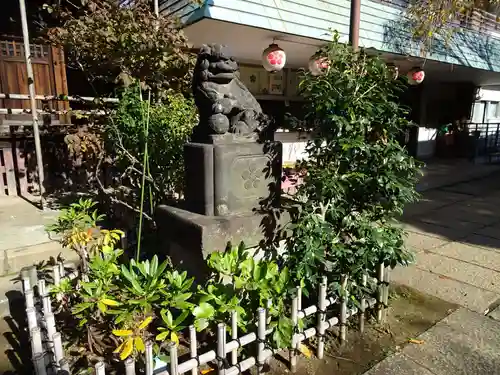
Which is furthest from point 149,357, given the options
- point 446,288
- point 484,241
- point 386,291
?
point 484,241

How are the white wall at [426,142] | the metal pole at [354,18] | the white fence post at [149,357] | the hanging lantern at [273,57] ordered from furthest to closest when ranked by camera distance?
the white wall at [426,142] → the hanging lantern at [273,57] → the metal pole at [354,18] → the white fence post at [149,357]

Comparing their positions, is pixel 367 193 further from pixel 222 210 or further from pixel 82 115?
pixel 82 115

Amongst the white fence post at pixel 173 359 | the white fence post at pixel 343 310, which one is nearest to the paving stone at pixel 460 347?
the white fence post at pixel 343 310

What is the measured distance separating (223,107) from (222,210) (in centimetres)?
86

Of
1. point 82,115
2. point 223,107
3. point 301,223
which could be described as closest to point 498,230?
point 301,223

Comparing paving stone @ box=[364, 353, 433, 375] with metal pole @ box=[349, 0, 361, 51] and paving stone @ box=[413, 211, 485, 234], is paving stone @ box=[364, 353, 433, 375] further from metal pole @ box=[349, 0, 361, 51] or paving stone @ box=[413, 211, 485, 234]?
paving stone @ box=[413, 211, 485, 234]

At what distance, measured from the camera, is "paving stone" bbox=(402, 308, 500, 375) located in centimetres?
241

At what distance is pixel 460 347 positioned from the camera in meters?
2.63

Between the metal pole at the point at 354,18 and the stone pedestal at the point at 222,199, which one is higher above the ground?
the metal pole at the point at 354,18

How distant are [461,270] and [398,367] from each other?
7.19 ft

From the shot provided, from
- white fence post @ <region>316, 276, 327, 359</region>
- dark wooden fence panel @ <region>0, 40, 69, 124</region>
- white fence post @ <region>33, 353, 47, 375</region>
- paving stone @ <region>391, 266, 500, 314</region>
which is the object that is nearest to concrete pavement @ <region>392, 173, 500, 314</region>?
paving stone @ <region>391, 266, 500, 314</region>

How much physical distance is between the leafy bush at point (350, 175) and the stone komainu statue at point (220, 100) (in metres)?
0.59

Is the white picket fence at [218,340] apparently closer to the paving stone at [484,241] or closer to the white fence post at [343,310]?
the white fence post at [343,310]

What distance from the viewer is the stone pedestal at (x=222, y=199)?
2.84m
